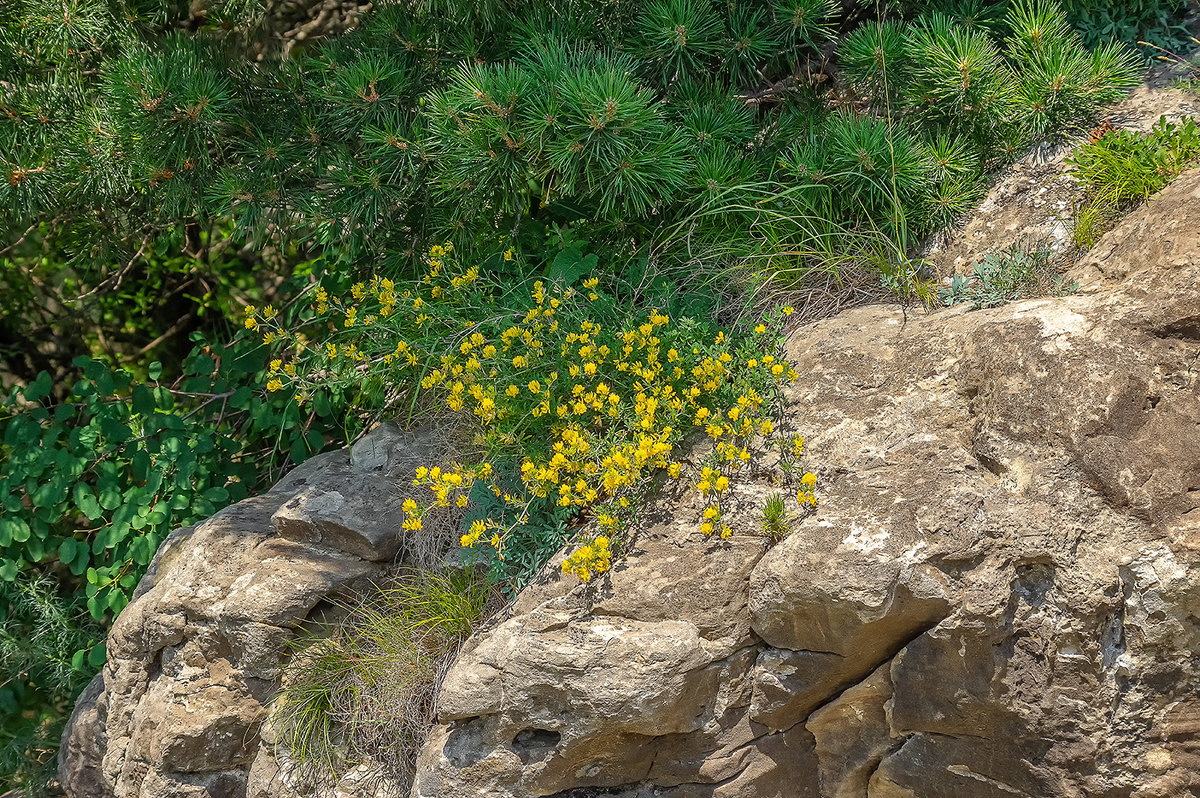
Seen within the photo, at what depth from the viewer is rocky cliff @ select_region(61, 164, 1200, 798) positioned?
2.12 m

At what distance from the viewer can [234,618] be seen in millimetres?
3088

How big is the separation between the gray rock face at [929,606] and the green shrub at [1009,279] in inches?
5.3

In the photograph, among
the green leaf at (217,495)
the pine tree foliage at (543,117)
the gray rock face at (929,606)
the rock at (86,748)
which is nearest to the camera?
the gray rock face at (929,606)

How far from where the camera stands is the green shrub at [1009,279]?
2678 millimetres

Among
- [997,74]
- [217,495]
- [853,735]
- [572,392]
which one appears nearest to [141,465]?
[217,495]

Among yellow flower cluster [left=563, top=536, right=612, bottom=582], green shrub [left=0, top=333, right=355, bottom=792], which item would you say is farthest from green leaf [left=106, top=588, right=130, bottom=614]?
yellow flower cluster [left=563, top=536, right=612, bottom=582]

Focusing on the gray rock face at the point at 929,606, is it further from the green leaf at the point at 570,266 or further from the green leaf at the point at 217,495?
the green leaf at the point at 217,495

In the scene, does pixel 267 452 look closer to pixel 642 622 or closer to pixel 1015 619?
pixel 642 622

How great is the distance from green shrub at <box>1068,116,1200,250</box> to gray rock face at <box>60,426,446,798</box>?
2190mm

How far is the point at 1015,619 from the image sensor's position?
7.13 ft

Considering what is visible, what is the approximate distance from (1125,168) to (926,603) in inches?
58.6

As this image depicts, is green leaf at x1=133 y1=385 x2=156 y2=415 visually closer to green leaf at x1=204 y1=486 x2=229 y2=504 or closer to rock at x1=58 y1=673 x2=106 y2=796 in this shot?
green leaf at x1=204 y1=486 x2=229 y2=504

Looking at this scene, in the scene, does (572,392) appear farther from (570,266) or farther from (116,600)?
(116,600)

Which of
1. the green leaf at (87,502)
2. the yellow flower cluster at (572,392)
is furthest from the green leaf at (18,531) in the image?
the yellow flower cluster at (572,392)
